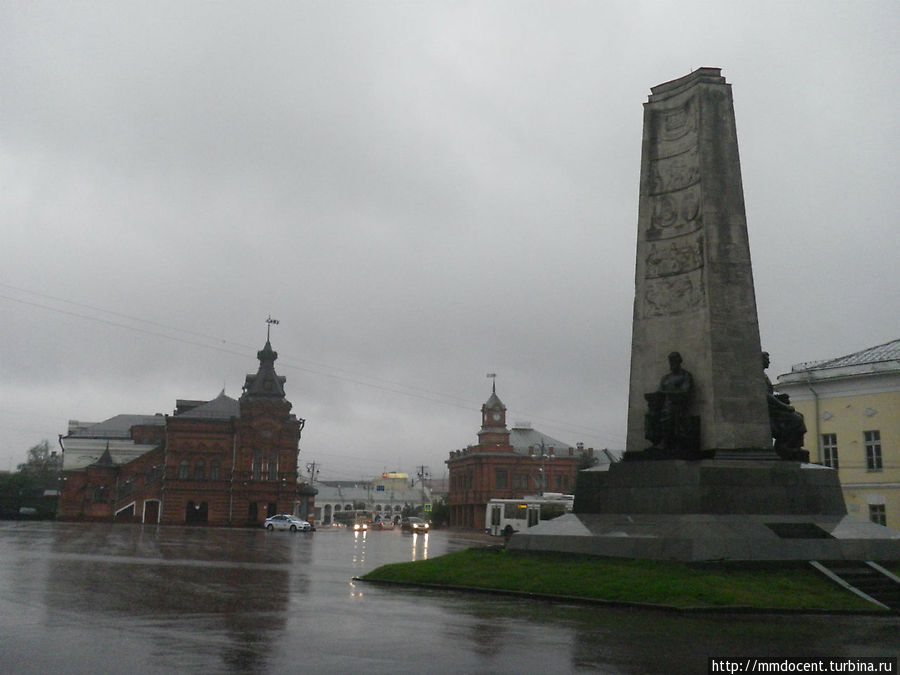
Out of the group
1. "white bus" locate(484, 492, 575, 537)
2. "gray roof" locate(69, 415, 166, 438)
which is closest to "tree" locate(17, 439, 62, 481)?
"gray roof" locate(69, 415, 166, 438)

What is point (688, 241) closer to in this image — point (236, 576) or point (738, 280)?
point (738, 280)

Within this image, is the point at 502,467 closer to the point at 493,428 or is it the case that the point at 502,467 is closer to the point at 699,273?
the point at 493,428

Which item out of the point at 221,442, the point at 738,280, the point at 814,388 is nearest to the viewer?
the point at 738,280

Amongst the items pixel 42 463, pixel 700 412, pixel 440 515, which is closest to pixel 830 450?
pixel 700 412

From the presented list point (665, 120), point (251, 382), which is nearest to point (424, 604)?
point (665, 120)

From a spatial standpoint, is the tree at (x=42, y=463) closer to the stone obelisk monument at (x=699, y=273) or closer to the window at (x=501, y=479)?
the window at (x=501, y=479)

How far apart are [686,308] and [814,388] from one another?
977 inches

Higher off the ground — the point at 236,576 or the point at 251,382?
the point at 251,382

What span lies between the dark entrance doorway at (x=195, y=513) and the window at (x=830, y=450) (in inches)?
2180

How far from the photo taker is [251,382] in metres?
88.2

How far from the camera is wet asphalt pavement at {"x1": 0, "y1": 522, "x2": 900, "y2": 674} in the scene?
8094mm

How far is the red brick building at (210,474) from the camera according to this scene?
76.2m

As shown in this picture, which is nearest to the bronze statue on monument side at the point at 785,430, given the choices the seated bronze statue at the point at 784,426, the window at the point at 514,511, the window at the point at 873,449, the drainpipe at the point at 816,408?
the seated bronze statue at the point at 784,426

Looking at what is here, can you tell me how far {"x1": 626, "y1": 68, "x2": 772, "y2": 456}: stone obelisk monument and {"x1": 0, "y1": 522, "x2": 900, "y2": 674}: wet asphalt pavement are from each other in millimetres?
5722
